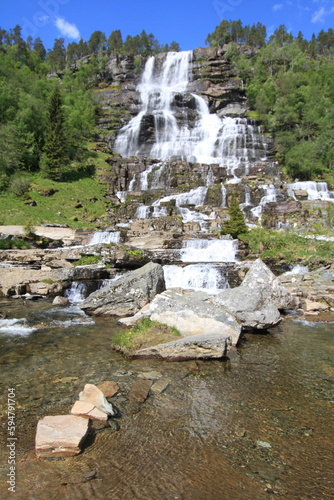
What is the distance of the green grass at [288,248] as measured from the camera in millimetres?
21047

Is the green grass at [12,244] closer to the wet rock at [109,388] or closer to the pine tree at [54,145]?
the wet rock at [109,388]

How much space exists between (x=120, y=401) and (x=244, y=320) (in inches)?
225

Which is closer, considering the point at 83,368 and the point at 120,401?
the point at 120,401

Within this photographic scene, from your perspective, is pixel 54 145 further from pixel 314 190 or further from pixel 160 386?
pixel 160 386

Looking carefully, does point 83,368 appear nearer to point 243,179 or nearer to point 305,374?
point 305,374

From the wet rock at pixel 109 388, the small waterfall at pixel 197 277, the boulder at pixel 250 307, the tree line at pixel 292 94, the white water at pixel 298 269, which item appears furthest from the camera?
the tree line at pixel 292 94

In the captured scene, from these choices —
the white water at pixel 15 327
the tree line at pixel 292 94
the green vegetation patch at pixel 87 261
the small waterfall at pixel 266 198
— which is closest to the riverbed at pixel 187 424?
the white water at pixel 15 327

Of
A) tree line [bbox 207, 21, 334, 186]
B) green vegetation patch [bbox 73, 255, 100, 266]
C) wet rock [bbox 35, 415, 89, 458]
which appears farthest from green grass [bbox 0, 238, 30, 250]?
tree line [bbox 207, 21, 334, 186]

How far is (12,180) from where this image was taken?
113ft

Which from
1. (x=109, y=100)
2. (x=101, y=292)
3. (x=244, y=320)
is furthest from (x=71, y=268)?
(x=109, y=100)

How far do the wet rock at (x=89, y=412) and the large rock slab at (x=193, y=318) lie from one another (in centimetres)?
387

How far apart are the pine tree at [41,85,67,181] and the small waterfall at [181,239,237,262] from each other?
26345mm

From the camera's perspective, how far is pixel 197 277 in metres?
18.5

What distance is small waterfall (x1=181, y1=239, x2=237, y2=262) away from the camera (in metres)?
23.0
